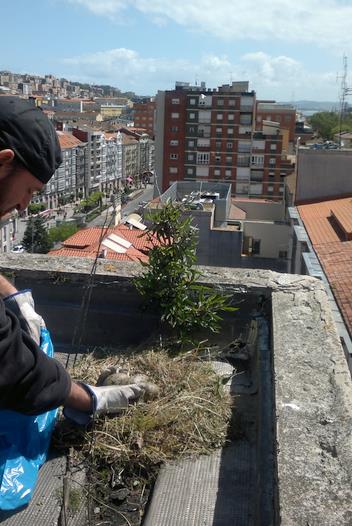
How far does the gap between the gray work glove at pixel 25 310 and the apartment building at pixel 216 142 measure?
56838mm

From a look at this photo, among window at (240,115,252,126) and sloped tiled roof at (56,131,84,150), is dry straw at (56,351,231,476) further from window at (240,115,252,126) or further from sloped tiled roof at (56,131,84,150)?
sloped tiled roof at (56,131,84,150)

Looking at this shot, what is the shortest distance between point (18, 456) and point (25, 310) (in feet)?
1.78

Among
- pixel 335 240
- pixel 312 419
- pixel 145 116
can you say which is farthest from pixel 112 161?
pixel 312 419

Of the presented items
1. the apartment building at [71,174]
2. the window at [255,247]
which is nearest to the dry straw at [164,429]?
the window at [255,247]

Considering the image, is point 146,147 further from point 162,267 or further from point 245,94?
point 162,267

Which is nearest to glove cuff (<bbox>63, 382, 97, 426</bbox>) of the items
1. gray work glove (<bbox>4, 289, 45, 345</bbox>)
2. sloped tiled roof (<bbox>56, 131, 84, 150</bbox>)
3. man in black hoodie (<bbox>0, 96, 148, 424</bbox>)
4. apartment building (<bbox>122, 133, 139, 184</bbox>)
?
gray work glove (<bbox>4, 289, 45, 345</bbox>)

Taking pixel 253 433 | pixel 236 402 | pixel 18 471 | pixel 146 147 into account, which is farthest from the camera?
pixel 146 147

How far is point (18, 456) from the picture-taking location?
196 centimetres

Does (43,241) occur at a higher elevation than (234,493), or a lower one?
lower

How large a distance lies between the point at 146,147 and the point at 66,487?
97.0m

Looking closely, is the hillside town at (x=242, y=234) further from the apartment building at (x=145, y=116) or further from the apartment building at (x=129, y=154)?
the apartment building at (x=145, y=116)

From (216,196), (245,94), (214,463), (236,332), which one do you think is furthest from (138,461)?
(245,94)

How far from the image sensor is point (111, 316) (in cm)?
332

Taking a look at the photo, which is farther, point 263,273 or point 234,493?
point 263,273
